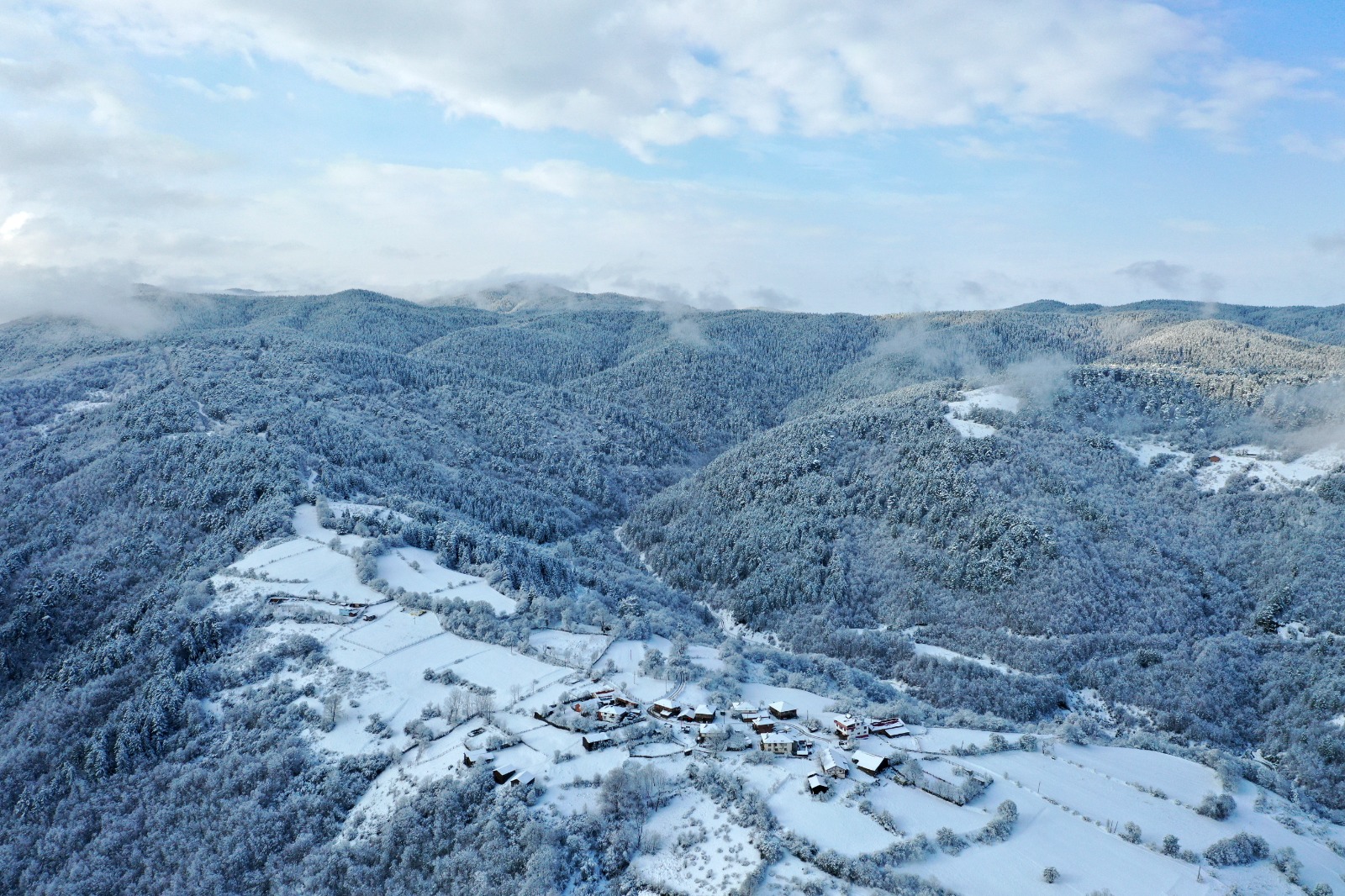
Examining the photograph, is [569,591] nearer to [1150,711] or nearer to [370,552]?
[370,552]

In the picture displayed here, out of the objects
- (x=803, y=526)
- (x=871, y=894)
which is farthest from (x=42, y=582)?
(x=803, y=526)

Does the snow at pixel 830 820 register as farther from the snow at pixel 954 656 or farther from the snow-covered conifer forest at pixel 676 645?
the snow at pixel 954 656

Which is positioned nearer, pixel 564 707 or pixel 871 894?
pixel 871 894

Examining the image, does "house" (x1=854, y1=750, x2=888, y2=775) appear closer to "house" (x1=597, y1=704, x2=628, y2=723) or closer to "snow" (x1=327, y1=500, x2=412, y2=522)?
"house" (x1=597, y1=704, x2=628, y2=723)

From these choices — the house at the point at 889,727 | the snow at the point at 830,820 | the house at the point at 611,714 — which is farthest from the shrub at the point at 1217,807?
the house at the point at 611,714

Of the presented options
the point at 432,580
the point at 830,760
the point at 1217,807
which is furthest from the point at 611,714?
the point at 1217,807

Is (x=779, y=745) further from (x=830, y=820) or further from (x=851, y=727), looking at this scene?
(x=830, y=820)

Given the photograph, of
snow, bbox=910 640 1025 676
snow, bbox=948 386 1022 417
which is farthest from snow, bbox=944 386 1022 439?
snow, bbox=910 640 1025 676
